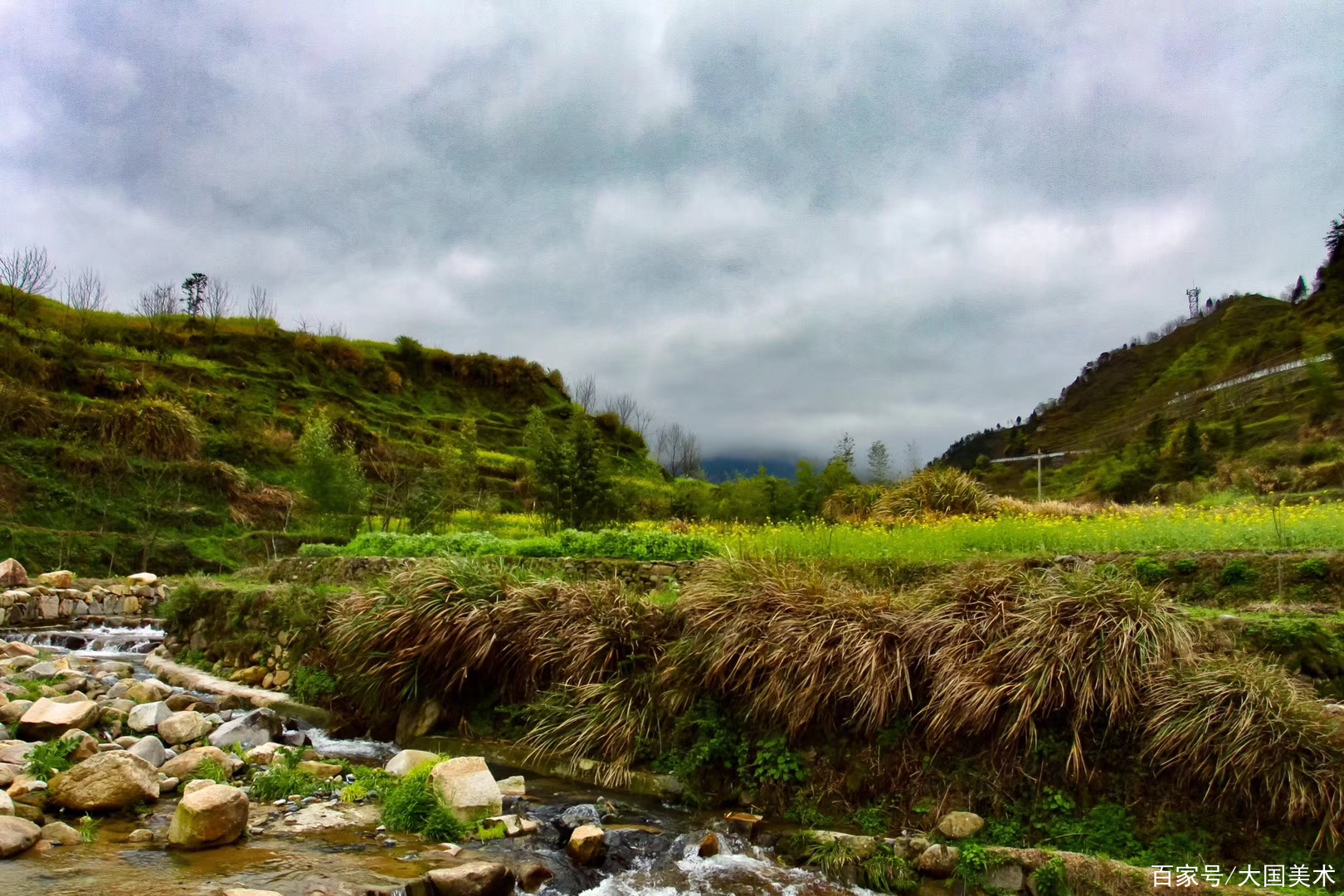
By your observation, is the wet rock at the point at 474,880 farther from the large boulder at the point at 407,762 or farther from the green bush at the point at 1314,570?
the green bush at the point at 1314,570

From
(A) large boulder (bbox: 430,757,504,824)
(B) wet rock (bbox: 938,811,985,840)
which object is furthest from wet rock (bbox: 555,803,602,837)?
(B) wet rock (bbox: 938,811,985,840)

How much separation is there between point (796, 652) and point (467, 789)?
2759 millimetres

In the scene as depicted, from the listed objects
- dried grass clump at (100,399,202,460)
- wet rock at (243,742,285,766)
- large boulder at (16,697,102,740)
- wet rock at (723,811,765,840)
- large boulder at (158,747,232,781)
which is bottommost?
wet rock at (723,811,765,840)

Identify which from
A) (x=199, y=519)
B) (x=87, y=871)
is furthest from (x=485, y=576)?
(x=199, y=519)

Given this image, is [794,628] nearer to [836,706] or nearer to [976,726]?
[836,706]

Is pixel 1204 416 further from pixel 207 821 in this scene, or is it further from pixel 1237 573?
pixel 207 821

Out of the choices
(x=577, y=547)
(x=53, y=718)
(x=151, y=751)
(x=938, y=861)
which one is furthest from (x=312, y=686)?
(x=938, y=861)

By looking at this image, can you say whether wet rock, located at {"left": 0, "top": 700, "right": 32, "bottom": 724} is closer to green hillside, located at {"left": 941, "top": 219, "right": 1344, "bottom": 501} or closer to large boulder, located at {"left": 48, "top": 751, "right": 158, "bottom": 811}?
large boulder, located at {"left": 48, "top": 751, "right": 158, "bottom": 811}

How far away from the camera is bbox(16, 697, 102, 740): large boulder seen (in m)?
6.80

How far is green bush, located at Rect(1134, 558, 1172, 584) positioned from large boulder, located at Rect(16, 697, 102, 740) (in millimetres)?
10593

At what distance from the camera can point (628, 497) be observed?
95.3ft

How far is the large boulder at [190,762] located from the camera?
620 centimetres

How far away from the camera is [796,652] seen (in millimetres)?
6184

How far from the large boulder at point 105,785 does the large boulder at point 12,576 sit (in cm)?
1567
